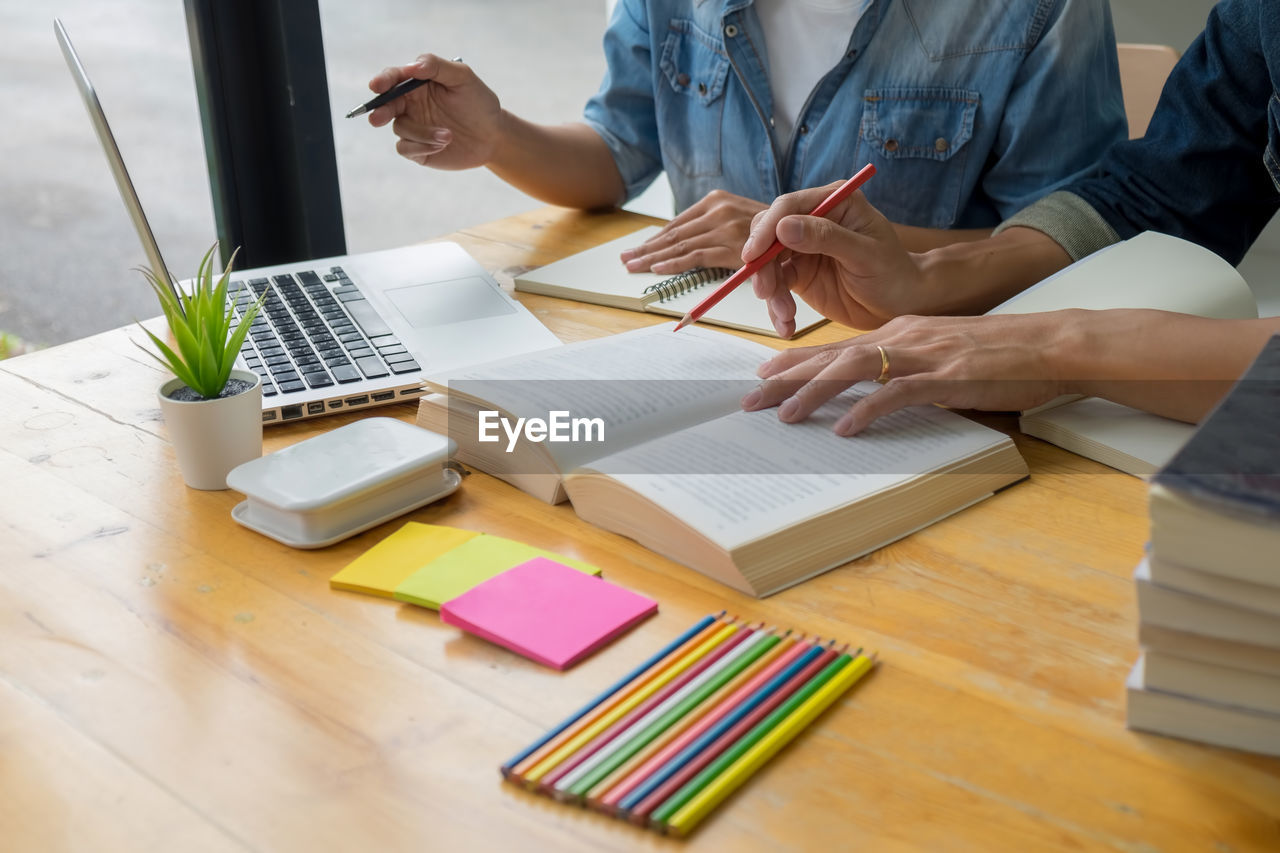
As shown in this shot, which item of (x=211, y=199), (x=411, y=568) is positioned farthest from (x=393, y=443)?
(x=211, y=199)

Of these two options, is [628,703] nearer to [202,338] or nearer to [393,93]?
[202,338]

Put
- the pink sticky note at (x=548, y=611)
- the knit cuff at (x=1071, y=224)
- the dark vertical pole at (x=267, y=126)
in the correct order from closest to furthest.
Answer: the pink sticky note at (x=548, y=611) → the knit cuff at (x=1071, y=224) → the dark vertical pole at (x=267, y=126)

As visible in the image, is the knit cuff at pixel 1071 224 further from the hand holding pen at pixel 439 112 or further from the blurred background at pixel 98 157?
the hand holding pen at pixel 439 112

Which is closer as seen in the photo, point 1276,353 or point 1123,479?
point 1276,353

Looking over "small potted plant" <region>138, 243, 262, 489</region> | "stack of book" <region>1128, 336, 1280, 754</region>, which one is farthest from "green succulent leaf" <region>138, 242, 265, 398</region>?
"stack of book" <region>1128, 336, 1280, 754</region>

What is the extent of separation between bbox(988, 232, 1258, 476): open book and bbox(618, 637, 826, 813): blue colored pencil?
37cm

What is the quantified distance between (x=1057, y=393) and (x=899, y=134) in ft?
1.91

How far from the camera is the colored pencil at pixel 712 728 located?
53 centimetres

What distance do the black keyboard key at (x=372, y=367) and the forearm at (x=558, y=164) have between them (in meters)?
0.54

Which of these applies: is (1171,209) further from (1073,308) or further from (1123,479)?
(1123,479)

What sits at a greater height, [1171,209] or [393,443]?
[1171,209]

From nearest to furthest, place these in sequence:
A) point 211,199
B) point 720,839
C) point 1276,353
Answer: point 720,839
point 1276,353
point 211,199

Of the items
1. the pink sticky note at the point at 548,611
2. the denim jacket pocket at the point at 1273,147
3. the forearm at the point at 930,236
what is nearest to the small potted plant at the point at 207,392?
the pink sticky note at the point at 548,611

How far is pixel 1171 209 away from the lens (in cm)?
118
